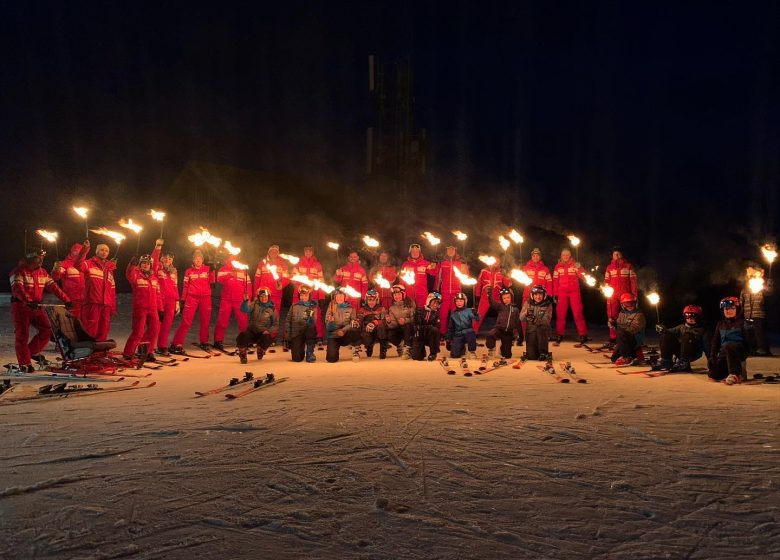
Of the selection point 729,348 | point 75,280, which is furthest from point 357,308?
point 729,348

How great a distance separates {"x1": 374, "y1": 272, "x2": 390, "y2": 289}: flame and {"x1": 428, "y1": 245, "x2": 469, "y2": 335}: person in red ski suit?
1.33m

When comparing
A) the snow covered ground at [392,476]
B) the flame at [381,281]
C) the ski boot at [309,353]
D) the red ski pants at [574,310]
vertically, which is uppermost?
the flame at [381,281]

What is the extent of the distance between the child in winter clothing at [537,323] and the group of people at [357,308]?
0.02 metres

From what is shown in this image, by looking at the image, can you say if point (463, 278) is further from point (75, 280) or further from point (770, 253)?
point (75, 280)

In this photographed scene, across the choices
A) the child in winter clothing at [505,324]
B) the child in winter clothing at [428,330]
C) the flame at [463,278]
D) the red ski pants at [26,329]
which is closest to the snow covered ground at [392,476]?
the red ski pants at [26,329]

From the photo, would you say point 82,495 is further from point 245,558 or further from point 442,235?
point 442,235

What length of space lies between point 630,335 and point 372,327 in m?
4.96

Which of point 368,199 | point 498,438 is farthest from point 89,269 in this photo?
point 368,199

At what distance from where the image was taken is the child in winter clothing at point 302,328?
34.3 feet

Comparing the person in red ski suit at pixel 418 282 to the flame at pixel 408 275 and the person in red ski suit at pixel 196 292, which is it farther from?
the person in red ski suit at pixel 196 292

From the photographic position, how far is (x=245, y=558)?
2.69 m

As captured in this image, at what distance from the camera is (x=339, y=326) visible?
10.8 meters

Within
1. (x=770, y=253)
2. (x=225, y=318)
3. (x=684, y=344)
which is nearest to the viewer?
(x=684, y=344)

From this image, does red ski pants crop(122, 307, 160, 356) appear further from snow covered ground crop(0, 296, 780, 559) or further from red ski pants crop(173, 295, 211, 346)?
snow covered ground crop(0, 296, 780, 559)
